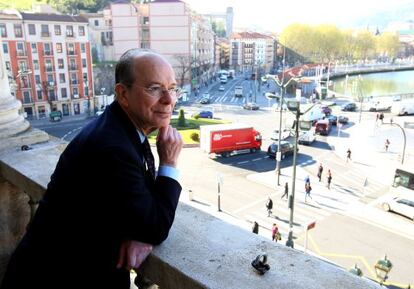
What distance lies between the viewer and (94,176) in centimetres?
170

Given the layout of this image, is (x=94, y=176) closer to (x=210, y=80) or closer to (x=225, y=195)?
(x=225, y=195)

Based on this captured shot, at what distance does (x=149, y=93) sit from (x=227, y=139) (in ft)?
78.8

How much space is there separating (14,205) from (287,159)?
23.4m

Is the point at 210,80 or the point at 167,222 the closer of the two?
the point at 167,222

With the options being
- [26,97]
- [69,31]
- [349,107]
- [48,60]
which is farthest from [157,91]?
[349,107]

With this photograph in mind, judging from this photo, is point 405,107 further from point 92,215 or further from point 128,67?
point 92,215

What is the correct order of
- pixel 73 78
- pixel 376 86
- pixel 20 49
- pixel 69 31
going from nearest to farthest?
1. pixel 20 49
2. pixel 69 31
3. pixel 73 78
4. pixel 376 86

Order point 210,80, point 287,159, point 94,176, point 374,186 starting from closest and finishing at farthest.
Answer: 1. point 94,176
2. point 374,186
3. point 287,159
4. point 210,80

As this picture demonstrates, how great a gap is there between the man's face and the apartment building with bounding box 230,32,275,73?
340 feet

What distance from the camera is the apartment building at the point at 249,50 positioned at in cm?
10438

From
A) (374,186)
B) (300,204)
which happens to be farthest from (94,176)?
(374,186)

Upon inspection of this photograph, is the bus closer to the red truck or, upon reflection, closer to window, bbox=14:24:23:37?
the red truck

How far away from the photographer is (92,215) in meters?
1.74

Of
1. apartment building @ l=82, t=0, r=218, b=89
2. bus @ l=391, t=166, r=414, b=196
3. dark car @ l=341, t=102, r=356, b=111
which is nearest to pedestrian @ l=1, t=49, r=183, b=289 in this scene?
bus @ l=391, t=166, r=414, b=196
